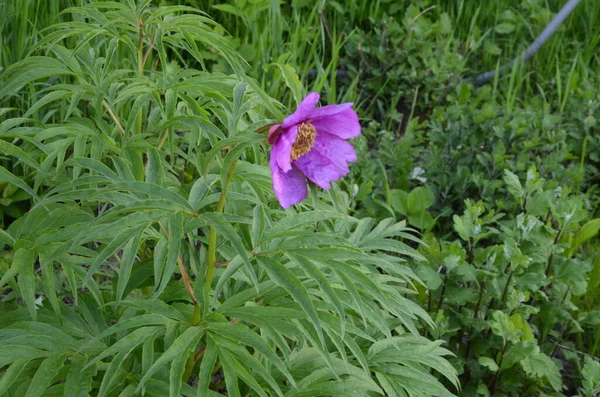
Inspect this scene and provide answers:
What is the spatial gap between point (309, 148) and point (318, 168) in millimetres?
35

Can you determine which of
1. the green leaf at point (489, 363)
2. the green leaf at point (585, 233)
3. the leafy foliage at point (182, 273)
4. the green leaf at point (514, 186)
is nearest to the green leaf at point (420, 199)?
the green leaf at point (514, 186)

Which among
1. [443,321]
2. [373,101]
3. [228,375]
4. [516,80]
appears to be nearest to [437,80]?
[373,101]

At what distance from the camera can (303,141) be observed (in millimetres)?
1158

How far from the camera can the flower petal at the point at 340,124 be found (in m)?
1.18

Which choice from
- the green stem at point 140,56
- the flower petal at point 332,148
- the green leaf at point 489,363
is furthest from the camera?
the green leaf at point 489,363

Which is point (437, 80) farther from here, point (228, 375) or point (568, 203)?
point (228, 375)

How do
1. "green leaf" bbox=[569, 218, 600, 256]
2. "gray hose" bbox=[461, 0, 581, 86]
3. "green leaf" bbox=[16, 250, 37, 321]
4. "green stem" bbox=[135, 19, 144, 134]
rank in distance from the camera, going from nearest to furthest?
1. "green leaf" bbox=[16, 250, 37, 321]
2. "green stem" bbox=[135, 19, 144, 134]
3. "green leaf" bbox=[569, 218, 600, 256]
4. "gray hose" bbox=[461, 0, 581, 86]

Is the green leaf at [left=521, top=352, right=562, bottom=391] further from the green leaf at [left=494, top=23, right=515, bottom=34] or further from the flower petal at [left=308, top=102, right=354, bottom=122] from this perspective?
the green leaf at [left=494, top=23, right=515, bottom=34]

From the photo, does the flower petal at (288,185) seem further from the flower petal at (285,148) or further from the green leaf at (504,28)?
the green leaf at (504,28)

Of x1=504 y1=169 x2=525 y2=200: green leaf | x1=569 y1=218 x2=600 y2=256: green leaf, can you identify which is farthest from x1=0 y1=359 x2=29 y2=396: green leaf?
x1=569 y1=218 x2=600 y2=256: green leaf

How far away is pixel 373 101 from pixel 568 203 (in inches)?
58.0

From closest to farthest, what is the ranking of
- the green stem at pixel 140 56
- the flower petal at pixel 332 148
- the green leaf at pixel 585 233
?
the flower petal at pixel 332 148 < the green stem at pixel 140 56 < the green leaf at pixel 585 233

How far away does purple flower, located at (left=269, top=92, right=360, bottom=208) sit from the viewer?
1100 mm

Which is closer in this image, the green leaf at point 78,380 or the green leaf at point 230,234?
the green leaf at point 230,234
